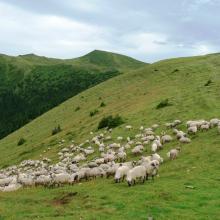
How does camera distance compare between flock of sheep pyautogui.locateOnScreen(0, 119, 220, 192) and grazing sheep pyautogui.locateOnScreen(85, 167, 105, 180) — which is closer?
flock of sheep pyautogui.locateOnScreen(0, 119, 220, 192)

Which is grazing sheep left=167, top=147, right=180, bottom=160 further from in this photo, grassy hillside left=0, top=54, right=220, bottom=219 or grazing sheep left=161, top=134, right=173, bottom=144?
grazing sheep left=161, top=134, right=173, bottom=144

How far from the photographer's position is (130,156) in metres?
33.9

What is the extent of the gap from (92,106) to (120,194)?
48186mm

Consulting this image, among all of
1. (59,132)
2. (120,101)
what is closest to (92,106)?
(120,101)

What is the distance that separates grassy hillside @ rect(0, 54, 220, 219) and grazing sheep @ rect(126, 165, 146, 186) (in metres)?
0.63

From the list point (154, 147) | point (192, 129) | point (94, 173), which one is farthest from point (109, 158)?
point (192, 129)

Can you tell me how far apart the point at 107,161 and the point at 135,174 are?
8.38 m

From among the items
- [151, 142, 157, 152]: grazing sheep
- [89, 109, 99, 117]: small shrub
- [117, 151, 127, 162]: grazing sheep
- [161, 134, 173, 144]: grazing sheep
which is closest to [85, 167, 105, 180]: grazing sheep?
[117, 151, 127, 162]: grazing sheep

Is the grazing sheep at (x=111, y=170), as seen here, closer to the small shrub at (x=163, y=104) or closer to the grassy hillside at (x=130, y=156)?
the grassy hillside at (x=130, y=156)

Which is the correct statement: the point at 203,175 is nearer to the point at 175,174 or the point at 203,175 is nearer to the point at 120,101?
the point at 175,174

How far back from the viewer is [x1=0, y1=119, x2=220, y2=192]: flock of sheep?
2553 centimetres

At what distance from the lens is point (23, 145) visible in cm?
6109

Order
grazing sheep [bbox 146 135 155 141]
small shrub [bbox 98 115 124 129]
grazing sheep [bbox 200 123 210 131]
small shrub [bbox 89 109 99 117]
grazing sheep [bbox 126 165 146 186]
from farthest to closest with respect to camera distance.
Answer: small shrub [bbox 89 109 99 117] → small shrub [bbox 98 115 124 129] → grazing sheep [bbox 146 135 155 141] → grazing sheep [bbox 200 123 210 131] → grazing sheep [bbox 126 165 146 186]

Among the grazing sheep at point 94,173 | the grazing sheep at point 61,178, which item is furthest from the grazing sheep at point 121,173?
the grazing sheep at point 61,178
